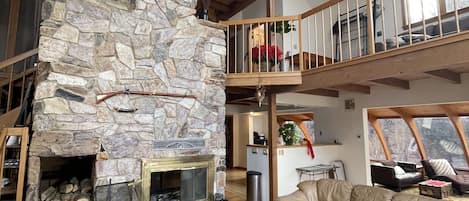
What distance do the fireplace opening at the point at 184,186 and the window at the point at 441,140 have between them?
6313 mm

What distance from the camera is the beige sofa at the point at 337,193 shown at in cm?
323

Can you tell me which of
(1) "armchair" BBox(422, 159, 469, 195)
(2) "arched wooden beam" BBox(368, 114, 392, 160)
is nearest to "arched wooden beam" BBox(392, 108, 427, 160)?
(2) "arched wooden beam" BBox(368, 114, 392, 160)

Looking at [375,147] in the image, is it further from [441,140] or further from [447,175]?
[447,175]

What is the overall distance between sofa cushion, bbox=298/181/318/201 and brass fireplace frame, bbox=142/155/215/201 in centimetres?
126

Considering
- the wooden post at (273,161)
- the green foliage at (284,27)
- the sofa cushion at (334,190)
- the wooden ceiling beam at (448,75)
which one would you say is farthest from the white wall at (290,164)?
the wooden ceiling beam at (448,75)

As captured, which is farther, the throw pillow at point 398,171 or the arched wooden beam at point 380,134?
the arched wooden beam at point 380,134

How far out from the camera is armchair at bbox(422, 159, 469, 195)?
5.61m

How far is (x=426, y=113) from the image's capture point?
6.81 m

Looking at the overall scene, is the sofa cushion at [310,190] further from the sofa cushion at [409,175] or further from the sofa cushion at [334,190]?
the sofa cushion at [409,175]

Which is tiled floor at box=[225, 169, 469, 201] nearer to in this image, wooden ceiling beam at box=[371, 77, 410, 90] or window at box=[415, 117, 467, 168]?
window at box=[415, 117, 467, 168]

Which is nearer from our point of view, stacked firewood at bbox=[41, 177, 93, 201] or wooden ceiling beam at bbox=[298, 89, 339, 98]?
stacked firewood at bbox=[41, 177, 93, 201]

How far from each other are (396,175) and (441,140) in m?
2.13

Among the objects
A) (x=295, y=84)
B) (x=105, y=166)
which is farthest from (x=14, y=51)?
(x=295, y=84)

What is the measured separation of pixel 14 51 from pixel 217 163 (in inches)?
154
